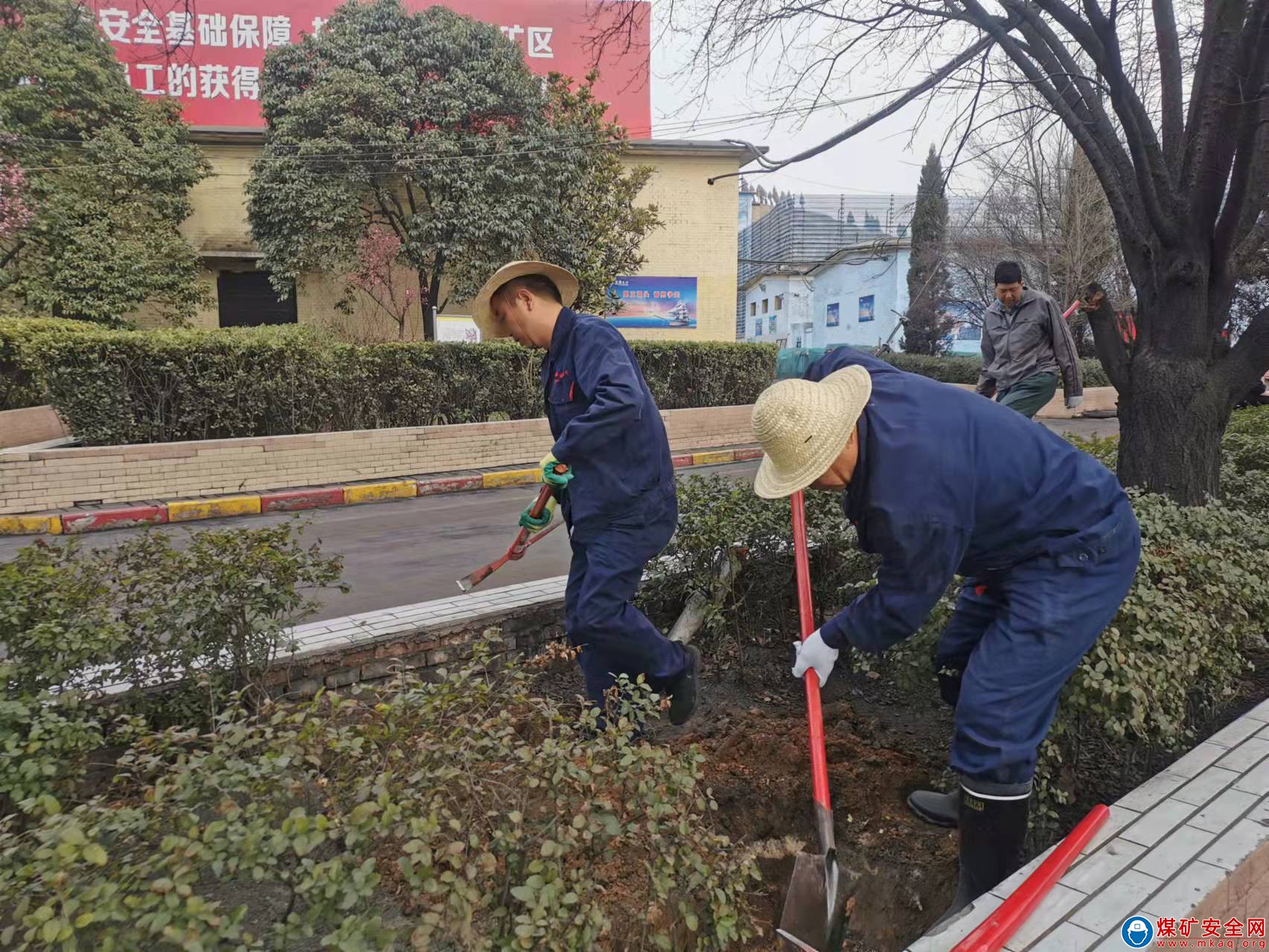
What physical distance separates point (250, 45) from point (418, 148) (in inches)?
278

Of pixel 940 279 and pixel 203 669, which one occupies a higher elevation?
pixel 940 279

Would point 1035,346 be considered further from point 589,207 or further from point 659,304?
point 659,304

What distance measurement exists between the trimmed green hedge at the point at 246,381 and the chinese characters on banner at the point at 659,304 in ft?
25.2

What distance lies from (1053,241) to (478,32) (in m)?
14.3

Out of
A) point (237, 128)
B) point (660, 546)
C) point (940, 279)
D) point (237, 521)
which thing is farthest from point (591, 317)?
point (940, 279)

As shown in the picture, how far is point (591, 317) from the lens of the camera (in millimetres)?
3232

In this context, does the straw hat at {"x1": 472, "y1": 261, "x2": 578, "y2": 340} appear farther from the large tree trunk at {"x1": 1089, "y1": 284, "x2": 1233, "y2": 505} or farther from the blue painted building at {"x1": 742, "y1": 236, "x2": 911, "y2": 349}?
the blue painted building at {"x1": 742, "y1": 236, "x2": 911, "y2": 349}

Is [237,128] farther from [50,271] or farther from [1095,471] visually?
Result: [1095,471]

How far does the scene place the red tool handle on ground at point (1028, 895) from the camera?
5.71ft

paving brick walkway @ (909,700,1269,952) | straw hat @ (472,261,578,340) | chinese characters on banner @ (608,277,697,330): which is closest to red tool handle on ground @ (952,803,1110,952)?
paving brick walkway @ (909,700,1269,952)

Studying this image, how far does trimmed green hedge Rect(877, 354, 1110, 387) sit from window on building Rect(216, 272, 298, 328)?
1453 cm

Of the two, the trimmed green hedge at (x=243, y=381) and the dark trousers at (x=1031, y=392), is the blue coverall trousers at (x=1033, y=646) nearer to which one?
the dark trousers at (x=1031, y=392)

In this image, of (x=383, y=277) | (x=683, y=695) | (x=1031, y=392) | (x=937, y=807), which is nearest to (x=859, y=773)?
(x=937, y=807)

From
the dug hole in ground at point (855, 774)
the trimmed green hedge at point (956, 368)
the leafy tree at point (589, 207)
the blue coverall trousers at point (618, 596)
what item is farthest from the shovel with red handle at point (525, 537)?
the trimmed green hedge at point (956, 368)
